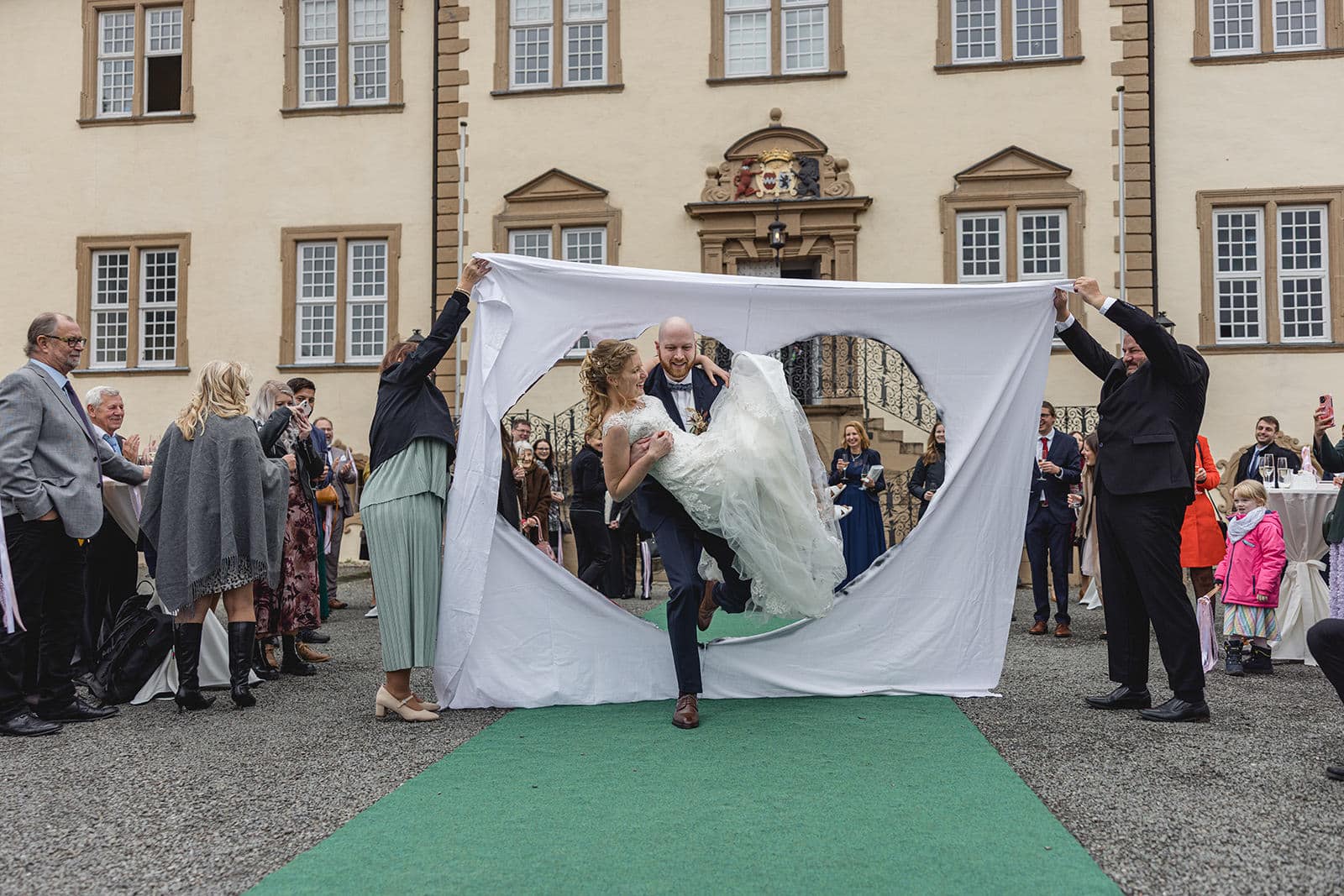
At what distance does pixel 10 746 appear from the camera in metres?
5.62

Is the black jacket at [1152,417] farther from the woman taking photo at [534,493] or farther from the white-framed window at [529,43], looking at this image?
the white-framed window at [529,43]

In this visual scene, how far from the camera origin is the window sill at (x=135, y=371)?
20.7 metres

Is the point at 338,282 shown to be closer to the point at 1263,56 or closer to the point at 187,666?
the point at 187,666

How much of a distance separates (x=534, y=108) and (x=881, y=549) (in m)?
11.5

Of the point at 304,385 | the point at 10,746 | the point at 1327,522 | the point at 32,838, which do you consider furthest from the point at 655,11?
the point at 32,838

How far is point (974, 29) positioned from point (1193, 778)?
16320 mm

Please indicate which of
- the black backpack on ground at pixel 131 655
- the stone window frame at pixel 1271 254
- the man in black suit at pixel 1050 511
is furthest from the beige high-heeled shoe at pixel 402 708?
the stone window frame at pixel 1271 254

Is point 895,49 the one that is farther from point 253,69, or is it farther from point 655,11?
point 253,69

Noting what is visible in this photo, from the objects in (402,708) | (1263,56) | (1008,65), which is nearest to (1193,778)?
(402,708)

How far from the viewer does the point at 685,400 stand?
6.67 metres

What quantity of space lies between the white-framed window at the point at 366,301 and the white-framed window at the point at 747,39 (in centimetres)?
652

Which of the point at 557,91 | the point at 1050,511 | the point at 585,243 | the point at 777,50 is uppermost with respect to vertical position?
the point at 777,50

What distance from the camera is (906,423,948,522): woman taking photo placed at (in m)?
10.2

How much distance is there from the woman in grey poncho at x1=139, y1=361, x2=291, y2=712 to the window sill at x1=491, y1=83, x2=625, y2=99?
13.8 m
